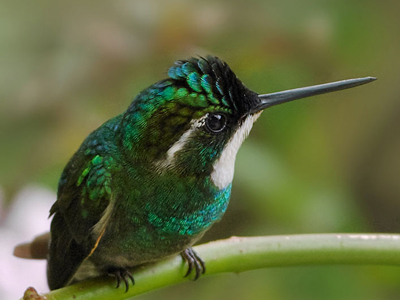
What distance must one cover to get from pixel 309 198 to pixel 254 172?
0.92 ft

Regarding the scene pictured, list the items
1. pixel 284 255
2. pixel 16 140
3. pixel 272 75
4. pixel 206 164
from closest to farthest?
1. pixel 284 255
2. pixel 206 164
3. pixel 16 140
4. pixel 272 75

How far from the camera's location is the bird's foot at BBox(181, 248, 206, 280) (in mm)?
1499

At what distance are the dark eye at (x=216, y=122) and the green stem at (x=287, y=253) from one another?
26cm

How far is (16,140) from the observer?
2.02m

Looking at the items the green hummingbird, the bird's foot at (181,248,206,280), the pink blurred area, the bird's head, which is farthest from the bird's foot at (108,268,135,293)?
the pink blurred area

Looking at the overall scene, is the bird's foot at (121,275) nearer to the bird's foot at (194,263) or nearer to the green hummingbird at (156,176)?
the green hummingbird at (156,176)

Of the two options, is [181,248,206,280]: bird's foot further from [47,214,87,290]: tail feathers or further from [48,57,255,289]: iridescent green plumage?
[47,214,87,290]: tail feathers

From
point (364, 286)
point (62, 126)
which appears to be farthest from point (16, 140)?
point (364, 286)

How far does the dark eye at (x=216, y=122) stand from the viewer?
143 cm

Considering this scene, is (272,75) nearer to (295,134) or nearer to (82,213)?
(295,134)

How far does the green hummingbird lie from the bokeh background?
14.5 inches

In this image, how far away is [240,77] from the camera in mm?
2062

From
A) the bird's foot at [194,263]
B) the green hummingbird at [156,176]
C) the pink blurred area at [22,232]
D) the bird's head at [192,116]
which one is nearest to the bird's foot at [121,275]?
the green hummingbird at [156,176]

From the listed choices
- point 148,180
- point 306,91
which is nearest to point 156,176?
point 148,180
